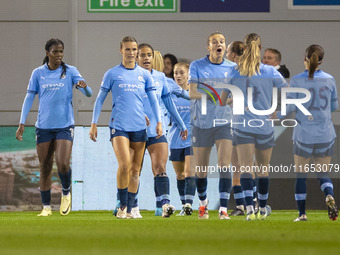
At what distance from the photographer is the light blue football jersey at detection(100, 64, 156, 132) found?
902cm

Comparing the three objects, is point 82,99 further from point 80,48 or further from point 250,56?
point 250,56

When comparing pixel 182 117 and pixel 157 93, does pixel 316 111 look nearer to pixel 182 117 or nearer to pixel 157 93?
pixel 157 93

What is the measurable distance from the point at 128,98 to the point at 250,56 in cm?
141

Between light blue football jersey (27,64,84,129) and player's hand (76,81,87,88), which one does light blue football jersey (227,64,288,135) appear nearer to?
player's hand (76,81,87,88)

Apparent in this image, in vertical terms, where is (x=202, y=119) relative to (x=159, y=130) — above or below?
above

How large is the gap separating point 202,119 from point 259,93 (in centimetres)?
93

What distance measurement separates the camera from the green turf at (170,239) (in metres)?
5.10

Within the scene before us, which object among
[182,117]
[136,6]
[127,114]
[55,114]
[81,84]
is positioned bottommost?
[182,117]

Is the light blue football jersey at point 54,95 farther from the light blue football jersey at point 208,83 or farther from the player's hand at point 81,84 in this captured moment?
the light blue football jersey at point 208,83

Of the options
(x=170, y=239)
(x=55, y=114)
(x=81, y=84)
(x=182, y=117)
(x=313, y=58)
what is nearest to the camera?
(x=170, y=239)

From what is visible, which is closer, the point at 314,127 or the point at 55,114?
the point at 314,127

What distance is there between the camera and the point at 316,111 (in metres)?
8.65

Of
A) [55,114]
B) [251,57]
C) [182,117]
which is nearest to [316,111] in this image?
[251,57]

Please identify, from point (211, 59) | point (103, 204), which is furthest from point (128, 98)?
point (103, 204)
